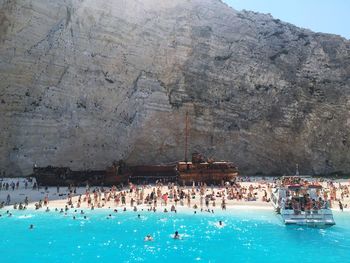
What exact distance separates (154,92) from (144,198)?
2368 centimetres

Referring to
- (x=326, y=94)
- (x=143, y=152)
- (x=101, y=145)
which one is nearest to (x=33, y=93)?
(x=101, y=145)

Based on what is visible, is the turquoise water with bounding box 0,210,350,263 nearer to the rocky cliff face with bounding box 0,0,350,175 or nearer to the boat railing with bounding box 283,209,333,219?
the boat railing with bounding box 283,209,333,219

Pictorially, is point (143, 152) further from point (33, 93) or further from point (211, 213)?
point (211, 213)

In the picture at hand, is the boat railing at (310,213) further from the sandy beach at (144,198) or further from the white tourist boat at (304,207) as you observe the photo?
the sandy beach at (144,198)

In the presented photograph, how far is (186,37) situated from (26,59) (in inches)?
976

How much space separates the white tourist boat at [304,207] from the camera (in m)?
30.8

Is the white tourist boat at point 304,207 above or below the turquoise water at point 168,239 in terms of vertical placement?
above

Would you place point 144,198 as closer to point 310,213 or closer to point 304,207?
point 304,207

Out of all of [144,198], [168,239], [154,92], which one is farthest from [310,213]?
[154,92]

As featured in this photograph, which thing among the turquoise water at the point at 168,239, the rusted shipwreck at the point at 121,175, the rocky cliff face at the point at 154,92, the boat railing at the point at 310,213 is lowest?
the turquoise water at the point at 168,239

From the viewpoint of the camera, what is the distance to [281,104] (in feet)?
211

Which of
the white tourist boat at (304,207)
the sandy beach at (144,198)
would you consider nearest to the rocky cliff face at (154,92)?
the sandy beach at (144,198)

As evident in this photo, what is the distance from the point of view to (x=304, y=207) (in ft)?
104

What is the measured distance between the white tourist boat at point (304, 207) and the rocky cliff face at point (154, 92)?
28.6 m
